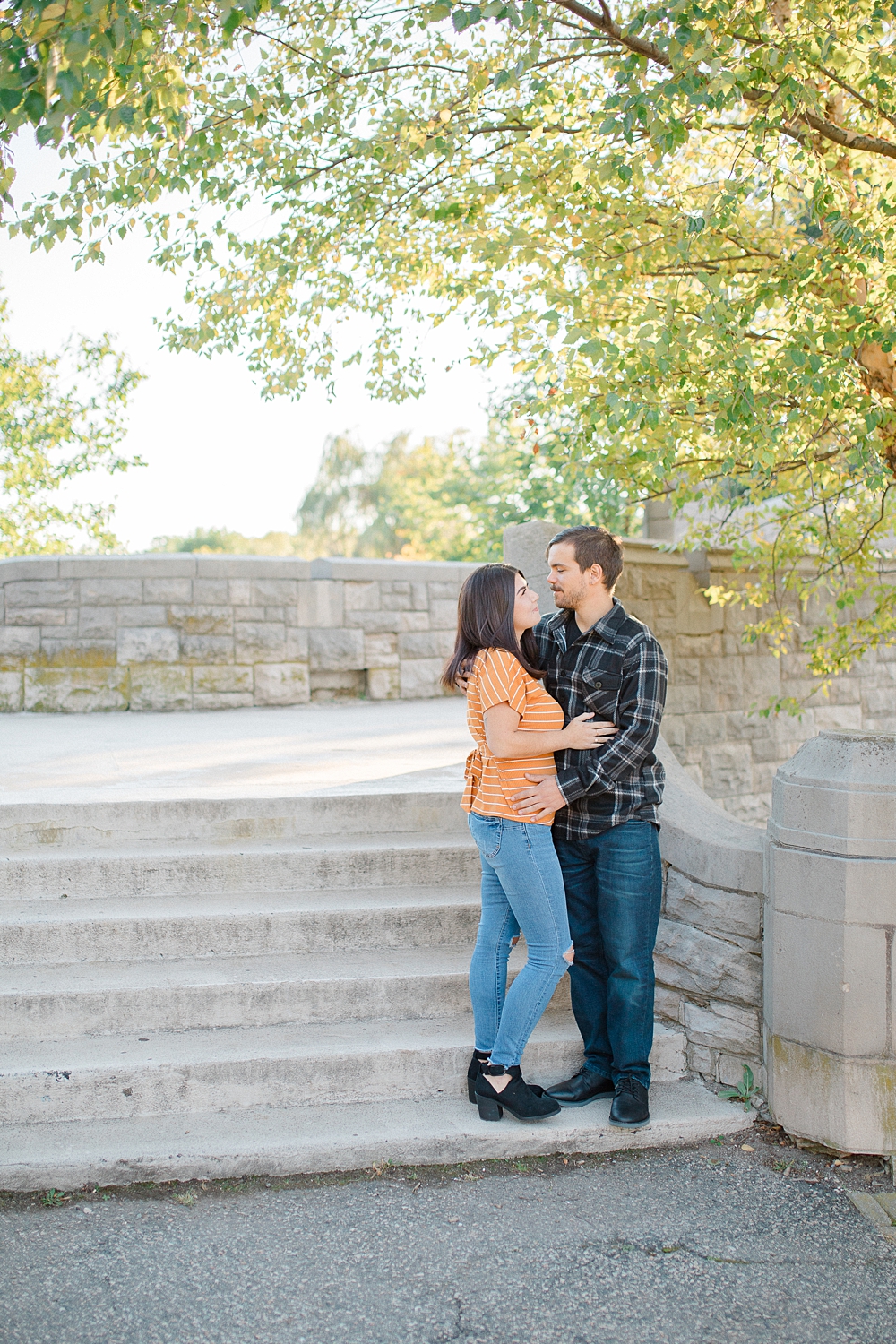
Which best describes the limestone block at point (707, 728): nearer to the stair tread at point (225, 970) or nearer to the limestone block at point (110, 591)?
the stair tread at point (225, 970)

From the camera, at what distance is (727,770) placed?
685 centimetres

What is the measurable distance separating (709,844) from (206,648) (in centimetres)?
592

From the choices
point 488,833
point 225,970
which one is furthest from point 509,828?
point 225,970

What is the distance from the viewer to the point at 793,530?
584 centimetres

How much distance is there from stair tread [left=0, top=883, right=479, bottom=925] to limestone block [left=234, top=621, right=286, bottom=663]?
16.4 ft

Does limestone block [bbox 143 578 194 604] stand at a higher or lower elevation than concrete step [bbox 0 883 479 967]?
higher

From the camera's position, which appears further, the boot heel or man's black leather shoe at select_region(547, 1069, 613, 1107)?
man's black leather shoe at select_region(547, 1069, 613, 1107)

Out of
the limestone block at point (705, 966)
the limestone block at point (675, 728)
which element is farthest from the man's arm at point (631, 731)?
the limestone block at point (675, 728)

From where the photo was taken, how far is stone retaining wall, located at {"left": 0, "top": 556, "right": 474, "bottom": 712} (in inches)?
323

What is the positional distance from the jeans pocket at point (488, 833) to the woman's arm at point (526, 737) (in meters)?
0.19

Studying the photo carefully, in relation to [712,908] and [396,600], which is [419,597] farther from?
[712,908]

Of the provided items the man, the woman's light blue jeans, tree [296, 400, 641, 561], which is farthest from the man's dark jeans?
tree [296, 400, 641, 561]

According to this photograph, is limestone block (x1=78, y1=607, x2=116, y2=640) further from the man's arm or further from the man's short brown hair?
the man's arm

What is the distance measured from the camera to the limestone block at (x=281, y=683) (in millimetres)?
8773
